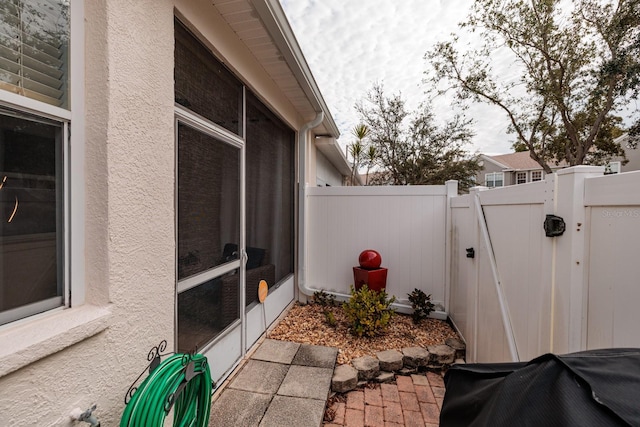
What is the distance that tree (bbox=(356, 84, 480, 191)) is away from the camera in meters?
12.2

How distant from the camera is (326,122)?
15.5 feet

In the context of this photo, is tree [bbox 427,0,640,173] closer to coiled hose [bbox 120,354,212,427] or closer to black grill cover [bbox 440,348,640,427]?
black grill cover [bbox 440,348,640,427]

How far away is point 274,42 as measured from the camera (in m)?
2.55

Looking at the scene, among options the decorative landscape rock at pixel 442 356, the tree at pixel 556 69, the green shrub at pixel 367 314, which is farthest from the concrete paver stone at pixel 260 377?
the tree at pixel 556 69

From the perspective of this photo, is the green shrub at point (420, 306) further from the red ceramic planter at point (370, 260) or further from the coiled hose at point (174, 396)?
the coiled hose at point (174, 396)

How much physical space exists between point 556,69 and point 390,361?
39.9 feet

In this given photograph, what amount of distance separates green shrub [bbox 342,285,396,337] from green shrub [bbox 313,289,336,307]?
2.76ft

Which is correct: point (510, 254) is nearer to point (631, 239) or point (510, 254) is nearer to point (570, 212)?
point (570, 212)

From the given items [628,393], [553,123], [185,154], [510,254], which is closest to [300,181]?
[185,154]

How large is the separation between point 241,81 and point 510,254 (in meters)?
2.83

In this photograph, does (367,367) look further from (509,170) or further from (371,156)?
(509,170)

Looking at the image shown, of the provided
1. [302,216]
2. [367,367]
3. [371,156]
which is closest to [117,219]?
[367,367]

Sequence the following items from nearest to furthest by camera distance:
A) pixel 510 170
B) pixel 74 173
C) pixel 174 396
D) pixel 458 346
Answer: pixel 74 173 < pixel 174 396 < pixel 458 346 < pixel 510 170

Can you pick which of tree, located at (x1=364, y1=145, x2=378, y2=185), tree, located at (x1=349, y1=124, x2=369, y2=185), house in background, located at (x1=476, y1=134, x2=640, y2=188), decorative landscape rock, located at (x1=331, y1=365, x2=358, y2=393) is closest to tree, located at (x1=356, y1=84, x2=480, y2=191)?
tree, located at (x1=364, y1=145, x2=378, y2=185)
